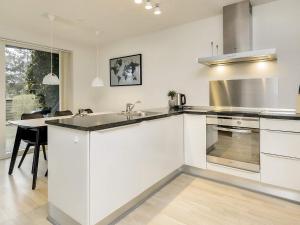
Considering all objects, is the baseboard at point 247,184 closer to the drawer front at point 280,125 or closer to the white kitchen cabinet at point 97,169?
the drawer front at point 280,125

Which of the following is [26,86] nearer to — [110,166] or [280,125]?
[110,166]

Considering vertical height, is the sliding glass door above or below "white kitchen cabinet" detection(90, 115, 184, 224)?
above

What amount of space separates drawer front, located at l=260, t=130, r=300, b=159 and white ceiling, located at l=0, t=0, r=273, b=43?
179 cm

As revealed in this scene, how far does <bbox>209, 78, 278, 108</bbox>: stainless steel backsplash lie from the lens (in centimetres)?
264

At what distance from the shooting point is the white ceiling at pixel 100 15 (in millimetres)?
2648

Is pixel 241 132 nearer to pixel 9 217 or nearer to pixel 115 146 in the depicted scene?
pixel 115 146

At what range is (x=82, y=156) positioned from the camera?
148cm

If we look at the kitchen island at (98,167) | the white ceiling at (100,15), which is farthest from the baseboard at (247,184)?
the white ceiling at (100,15)

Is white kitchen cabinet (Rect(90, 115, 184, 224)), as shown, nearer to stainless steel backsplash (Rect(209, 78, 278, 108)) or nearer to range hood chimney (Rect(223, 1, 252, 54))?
stainless steel backsplash (Rect(209, 78, 278, 108))

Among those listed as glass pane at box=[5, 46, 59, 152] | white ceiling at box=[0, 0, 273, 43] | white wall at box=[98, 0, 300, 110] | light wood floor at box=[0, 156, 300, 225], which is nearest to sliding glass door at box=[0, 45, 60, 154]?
glass pane at box=[5, 46, 59, 152]

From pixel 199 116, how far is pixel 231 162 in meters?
0.70

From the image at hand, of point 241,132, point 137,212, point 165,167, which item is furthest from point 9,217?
→ point 241,132

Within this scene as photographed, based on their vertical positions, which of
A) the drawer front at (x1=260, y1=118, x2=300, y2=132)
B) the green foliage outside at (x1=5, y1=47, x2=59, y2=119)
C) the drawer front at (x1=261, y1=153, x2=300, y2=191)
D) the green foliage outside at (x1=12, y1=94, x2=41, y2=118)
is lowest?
the drawer front at (x1=261, y1=153, x2=300, y2=191)

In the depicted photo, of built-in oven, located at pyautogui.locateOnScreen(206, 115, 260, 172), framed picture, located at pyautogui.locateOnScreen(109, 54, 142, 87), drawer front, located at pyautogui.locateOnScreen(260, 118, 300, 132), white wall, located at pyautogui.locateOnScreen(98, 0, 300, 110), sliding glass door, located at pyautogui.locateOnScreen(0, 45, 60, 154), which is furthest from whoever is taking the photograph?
framed picture, located at pyautogui.locateOnScreen(109, 54, 142, 87)
